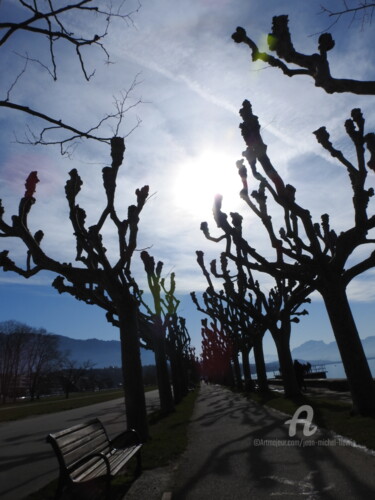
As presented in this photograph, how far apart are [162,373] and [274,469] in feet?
31.4

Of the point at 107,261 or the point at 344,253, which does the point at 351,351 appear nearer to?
the point at 344,253

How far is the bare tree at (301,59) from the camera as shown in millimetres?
4078

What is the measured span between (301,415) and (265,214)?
5.52 metres

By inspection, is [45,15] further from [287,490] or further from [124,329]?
[124,329]

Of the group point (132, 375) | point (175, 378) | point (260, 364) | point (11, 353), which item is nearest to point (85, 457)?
point (132, 375)

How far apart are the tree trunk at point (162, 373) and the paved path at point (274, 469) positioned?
6342 mm

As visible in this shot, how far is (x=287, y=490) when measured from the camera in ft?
14.0

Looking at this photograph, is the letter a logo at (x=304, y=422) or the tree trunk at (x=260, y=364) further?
the tree trunk at (x=260, y=364)

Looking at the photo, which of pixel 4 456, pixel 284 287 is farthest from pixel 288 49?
pixel 284 287

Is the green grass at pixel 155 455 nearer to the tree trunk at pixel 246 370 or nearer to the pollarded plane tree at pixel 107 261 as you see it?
the pollarded plane tree at pixel 107 261

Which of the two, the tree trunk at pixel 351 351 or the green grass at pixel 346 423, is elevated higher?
the tree trunk at pixel 351 351

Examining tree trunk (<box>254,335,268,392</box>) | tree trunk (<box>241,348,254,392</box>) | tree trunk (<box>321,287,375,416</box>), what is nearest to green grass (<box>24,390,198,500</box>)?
tree trunk (<box>321,287,375,416</box>)

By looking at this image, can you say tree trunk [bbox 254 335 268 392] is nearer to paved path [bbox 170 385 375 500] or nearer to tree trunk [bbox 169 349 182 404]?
tree trunk [bbox 169 349 182 404]

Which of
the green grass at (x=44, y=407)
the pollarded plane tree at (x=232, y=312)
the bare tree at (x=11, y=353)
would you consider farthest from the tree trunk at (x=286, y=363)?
the bare tree at (x=11, y=353)
